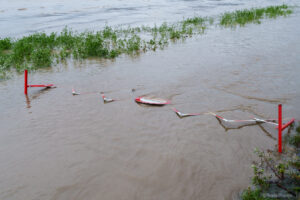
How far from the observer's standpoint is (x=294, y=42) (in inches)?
472

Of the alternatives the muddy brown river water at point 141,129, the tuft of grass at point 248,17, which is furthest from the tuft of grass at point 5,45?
the tuft of grass at point 248,17

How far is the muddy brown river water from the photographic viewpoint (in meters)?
3.96

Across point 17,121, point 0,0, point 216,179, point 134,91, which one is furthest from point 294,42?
point 0,0

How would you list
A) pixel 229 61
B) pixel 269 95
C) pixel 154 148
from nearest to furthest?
pixel 154 148 < pixel 269 95 < pixel 229 61

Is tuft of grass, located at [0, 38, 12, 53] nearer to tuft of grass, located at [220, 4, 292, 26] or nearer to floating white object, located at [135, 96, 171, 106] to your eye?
floating white object, located at [135, 96, 171, 106]

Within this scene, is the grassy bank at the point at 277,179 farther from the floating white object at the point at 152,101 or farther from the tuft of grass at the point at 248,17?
the tuft of grass at the point at 248,17

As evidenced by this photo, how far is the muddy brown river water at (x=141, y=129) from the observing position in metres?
3.96

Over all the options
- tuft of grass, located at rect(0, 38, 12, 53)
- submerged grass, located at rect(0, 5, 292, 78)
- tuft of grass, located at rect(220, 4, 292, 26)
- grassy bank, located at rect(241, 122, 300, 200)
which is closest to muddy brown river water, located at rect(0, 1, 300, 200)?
grassy bank, located at rect(241, 122, 300, 200)

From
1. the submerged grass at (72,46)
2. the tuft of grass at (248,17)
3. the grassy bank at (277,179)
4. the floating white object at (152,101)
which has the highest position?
the tuft of grass at (248,17)

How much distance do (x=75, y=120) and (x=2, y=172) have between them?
6.47 ft

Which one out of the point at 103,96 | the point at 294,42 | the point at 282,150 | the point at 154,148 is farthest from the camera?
the point at 294,42

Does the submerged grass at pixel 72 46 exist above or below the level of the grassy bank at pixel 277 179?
above

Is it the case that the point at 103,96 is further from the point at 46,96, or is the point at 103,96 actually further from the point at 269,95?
the point at 269,95

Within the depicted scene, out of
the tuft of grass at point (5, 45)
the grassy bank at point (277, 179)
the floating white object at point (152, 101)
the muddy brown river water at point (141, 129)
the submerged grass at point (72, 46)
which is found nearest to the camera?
the grassy bank at point (277, 179)
